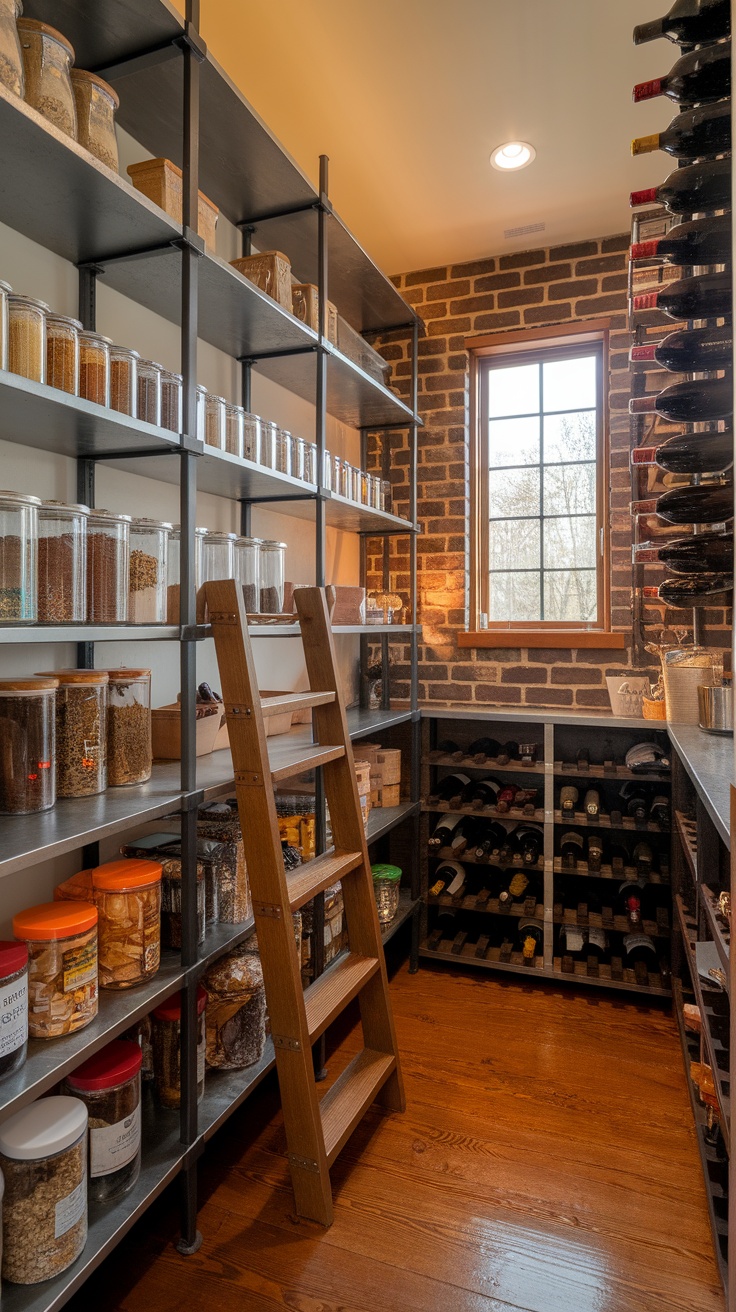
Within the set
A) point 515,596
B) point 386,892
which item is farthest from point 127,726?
point 515,596

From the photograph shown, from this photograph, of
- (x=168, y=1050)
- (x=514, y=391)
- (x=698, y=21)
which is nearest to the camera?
(x=698, y=21)


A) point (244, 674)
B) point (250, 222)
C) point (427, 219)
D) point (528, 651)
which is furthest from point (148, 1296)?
point (427, 219)

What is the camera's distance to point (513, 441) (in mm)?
3531

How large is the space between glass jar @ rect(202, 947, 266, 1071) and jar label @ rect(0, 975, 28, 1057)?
64 cm

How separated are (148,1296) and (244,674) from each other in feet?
4.14

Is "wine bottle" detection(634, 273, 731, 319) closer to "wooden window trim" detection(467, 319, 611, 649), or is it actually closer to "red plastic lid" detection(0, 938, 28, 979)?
"red plastic lid" detection(0, 938, 28, 979)

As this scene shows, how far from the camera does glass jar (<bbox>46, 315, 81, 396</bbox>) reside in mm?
1291

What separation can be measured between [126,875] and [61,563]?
0.63 m

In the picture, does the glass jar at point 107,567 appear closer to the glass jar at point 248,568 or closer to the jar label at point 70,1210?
the glass jar at point 248,568

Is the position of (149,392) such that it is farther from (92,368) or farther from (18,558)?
(18,558)

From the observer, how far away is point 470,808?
3.14 m

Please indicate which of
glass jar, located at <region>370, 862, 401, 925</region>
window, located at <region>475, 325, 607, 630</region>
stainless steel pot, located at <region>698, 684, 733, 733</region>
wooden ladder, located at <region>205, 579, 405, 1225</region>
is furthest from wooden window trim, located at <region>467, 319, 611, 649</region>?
wooden ladder, located at <region>205, 579, 405, 1225</region>

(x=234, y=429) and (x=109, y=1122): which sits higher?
(x=234, y=429)

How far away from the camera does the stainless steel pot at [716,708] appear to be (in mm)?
2195
